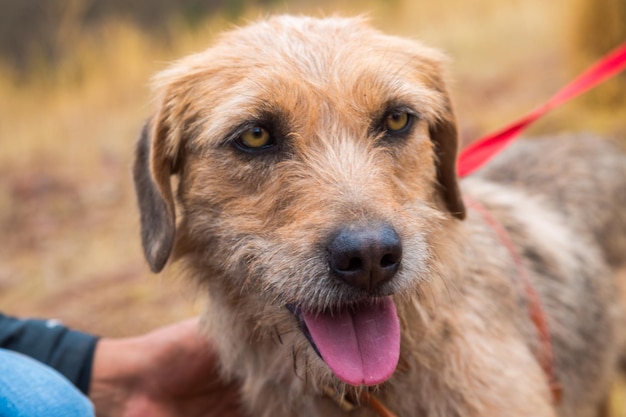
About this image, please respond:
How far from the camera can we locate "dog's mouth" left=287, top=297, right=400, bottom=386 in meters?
2.62

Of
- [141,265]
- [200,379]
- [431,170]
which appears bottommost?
[141,265]

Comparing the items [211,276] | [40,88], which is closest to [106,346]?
[211,276]

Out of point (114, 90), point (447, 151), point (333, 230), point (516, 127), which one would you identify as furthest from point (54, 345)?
point (114, 90)

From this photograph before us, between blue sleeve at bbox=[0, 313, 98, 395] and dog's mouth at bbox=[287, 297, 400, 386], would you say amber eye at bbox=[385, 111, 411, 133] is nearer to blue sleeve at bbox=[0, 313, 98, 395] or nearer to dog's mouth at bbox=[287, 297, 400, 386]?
dog's mouth at bbox=[287, 297, 400, 386]

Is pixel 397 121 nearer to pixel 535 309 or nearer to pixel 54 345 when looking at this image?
pixel 535 309

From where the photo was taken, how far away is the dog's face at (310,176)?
8.56 ft

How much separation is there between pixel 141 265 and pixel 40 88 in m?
4.68

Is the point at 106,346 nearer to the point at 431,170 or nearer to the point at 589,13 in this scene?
the point at 431,170

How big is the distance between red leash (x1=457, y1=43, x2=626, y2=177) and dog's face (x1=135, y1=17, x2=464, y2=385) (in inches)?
25.4

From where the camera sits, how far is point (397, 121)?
3082 millimetres

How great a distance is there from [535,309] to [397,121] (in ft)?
4.49

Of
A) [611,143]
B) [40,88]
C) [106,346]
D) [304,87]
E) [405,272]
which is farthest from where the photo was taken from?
[40,88]

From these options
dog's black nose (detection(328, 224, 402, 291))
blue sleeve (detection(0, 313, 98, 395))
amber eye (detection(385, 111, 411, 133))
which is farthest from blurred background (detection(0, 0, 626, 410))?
dog's black nose (detection(328, 224, 402, 291))

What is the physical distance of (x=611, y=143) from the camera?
17.7ft
